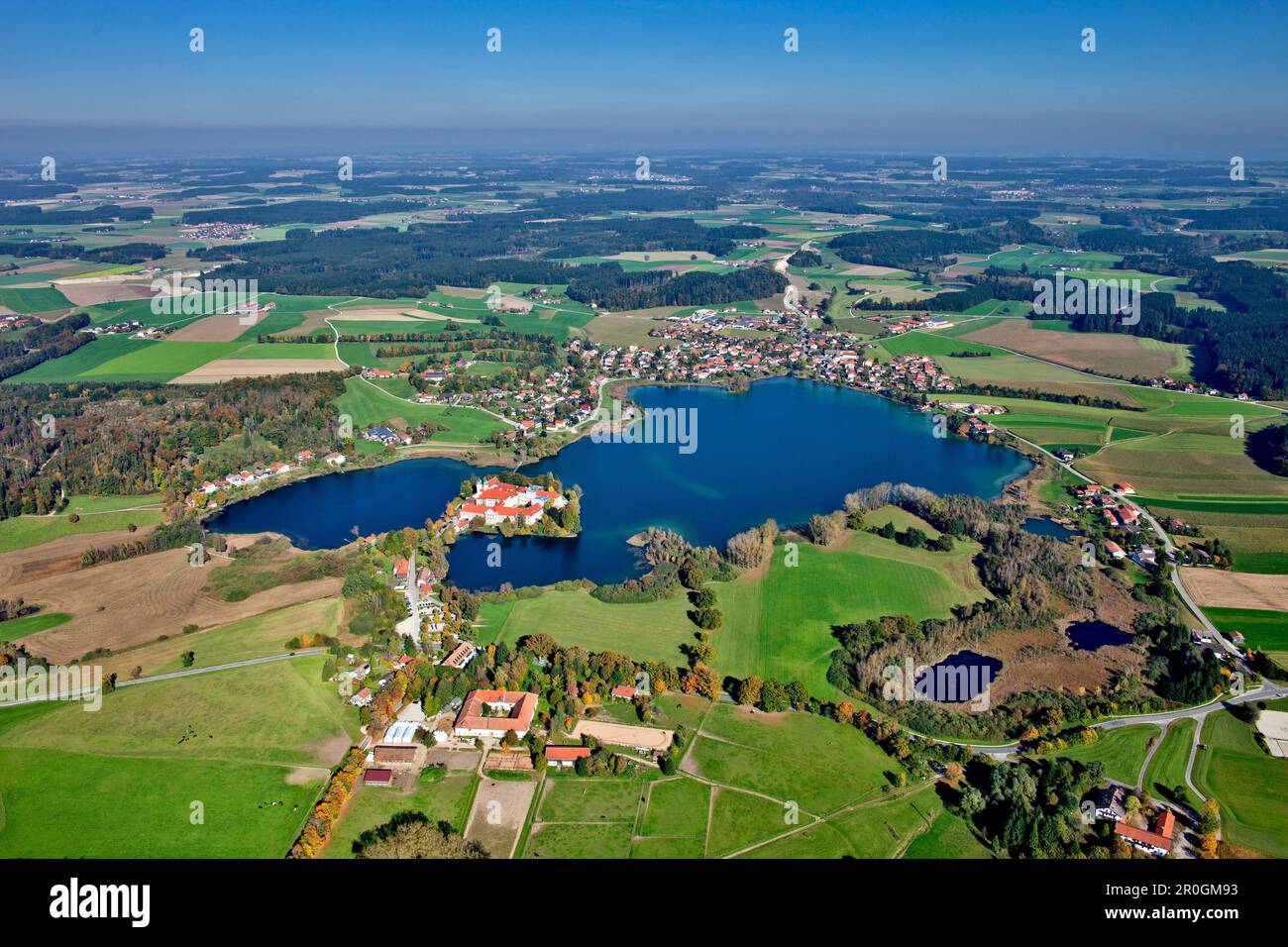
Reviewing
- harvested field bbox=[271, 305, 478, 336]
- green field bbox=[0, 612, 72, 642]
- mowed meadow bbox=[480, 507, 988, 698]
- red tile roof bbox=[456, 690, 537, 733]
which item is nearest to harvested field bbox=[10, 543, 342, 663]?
green field bbox=[0, 612, 72, 642]

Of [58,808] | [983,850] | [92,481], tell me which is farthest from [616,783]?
[92,481]

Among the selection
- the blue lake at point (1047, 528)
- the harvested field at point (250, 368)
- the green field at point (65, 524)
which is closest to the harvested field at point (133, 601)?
the green field at point (65, 524)

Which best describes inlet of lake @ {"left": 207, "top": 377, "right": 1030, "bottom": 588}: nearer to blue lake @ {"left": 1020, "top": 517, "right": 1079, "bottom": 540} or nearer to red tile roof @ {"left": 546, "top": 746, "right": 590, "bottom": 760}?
blue lake @ {"left": 1020, "top": 517, "right": 1079, "bottom": 540}

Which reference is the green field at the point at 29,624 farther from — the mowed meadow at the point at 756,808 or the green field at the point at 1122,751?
the green field at the point at 1122,751

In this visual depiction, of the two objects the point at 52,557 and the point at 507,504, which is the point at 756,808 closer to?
the point at 507,504

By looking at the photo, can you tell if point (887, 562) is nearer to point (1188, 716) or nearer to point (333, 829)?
point (1188, 716)

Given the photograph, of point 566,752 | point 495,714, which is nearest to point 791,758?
point 566,752

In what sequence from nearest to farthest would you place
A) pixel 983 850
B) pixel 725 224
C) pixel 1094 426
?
pixel 983 850, pixel 1094 426, pixel 725 224
